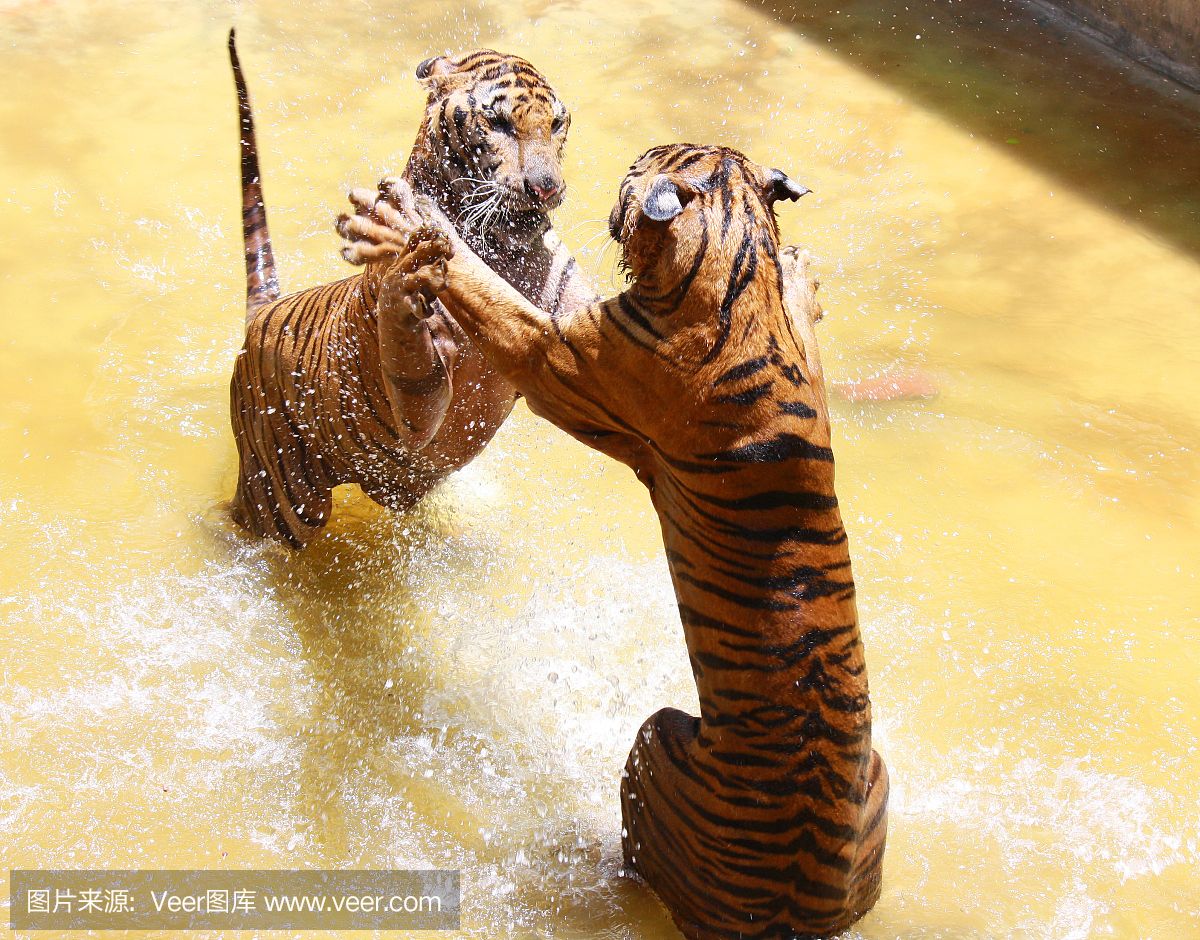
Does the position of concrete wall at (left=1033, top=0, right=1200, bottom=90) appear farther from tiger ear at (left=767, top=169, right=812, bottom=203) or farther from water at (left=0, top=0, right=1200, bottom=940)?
tiger ear at (left=767, top=169, right=812, bottom=203)

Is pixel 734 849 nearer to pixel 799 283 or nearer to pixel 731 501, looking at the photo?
pixel 731 501

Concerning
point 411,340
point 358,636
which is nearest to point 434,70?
point 411,340

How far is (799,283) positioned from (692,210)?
47 cm

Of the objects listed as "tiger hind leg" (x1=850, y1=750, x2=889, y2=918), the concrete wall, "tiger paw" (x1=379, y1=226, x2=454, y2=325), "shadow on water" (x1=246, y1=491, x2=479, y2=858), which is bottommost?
"shadow on water" (x1=246, y1=491, x2=479, y2=858)

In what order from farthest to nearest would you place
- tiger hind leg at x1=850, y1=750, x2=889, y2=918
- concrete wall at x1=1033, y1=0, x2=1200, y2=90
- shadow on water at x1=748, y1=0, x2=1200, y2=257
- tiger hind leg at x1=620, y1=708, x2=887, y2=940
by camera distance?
concrete wall at x1=1033, y1=0, x2=1200, y2=90 < shadow on water at x1=748, y1=0, x2=1200, y2=257 < tiger hind leg at x1=850, y1=750, x2=889, y2=918 < tiger hind leg at x1=620, y1=708, x2=887, y2=940

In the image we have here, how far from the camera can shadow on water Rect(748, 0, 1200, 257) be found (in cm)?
518

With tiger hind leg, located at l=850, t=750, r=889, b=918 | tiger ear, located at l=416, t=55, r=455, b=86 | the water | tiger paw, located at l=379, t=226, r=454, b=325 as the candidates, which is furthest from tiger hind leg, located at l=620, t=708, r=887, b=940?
tiger ear, located at l=416, t=55, r=455, b=86

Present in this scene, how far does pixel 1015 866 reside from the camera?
2.70 meters

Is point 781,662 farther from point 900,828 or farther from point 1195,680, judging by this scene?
point 1195,680

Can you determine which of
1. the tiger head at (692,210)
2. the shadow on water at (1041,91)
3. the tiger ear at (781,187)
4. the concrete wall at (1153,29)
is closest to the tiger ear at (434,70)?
the tiger head at (692,210)

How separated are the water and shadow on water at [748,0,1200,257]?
1.2 inches

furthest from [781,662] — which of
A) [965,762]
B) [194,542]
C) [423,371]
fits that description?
[194,542]

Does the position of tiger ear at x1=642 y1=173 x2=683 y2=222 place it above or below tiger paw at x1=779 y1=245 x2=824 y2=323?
above

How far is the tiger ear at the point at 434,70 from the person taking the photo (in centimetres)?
276
